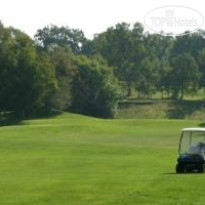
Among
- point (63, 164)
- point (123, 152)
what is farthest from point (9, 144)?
point (63, 164)

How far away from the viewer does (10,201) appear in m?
20.7

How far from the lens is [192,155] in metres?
30.9

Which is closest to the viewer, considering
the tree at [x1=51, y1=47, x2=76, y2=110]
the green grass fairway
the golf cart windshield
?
the green grass fairway

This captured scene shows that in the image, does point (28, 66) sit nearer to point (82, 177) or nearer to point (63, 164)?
point (63, 164)

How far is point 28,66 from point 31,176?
65031 mm

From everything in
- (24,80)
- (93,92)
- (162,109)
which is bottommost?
(162,109)

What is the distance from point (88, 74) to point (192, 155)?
82.4 m

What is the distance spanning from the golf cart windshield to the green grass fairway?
127cm

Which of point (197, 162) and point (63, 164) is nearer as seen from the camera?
point (197, 162)

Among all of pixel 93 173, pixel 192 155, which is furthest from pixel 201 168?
pixel 93 173

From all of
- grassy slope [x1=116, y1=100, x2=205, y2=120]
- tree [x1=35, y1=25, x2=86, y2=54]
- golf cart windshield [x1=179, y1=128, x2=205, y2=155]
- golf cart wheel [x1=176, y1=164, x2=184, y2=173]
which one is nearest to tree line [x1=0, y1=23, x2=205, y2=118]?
grassy slope [x1=116, y1=100, x2=205, y2=120]

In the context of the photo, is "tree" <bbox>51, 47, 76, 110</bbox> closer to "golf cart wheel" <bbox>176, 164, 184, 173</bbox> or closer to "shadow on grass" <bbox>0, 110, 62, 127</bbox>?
"shadow on grass" <bbox>0, 110, 62, 127</bbox>

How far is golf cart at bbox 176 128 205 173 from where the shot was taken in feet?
100

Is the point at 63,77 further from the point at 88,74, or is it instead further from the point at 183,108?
the point at 183,108
